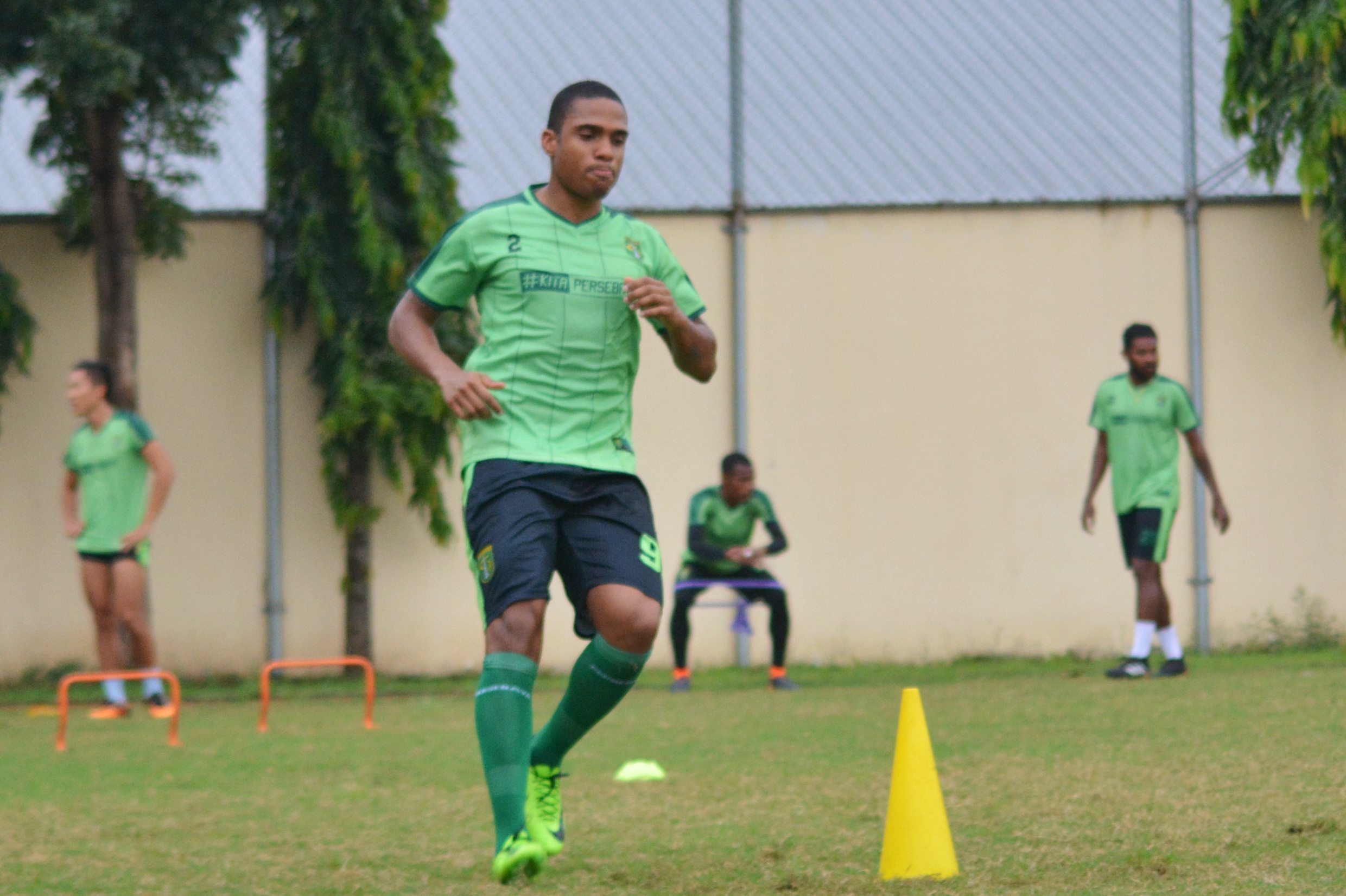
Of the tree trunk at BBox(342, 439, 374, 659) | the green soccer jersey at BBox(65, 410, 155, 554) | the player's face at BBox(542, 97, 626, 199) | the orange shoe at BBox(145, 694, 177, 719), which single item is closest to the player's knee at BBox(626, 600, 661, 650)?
the player's face at BBox(542, 97, 626, 199)

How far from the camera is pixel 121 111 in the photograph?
12.3 m

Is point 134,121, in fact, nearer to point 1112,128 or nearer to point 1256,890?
point 1112,128

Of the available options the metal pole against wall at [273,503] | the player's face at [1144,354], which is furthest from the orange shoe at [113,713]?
the player's face at [1144,354]

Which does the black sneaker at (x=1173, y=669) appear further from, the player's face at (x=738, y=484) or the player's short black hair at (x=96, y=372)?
the player's short black hair at (x=96, y=372)

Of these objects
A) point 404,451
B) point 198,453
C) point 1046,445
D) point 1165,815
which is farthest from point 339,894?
point 1046,445

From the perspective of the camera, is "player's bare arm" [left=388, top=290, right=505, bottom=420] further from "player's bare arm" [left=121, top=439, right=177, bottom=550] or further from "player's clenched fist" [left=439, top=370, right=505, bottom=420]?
"player's bare arm" [left=121, top=439, right=177, bottom=550]

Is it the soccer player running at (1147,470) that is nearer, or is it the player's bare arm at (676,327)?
the player's bare arm at (676,327)

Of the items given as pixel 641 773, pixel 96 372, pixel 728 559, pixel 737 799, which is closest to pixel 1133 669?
pixel 728 559

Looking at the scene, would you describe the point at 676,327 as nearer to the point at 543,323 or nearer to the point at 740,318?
the point at 543,323

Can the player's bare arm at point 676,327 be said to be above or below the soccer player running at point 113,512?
Answer: above

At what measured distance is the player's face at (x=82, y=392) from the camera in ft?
33.5

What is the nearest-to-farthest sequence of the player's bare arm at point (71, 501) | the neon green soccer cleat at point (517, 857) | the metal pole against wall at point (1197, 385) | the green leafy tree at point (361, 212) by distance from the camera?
the neon green soccer cleat at point (517, 857) < the player's bare arm at point (71, 501) < the green leafy tree at point (361, 212) < the metal pole against wall at point (1197, 385)

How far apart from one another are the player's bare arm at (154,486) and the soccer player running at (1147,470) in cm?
594

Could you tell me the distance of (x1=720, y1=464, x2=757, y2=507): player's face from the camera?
11508 mm
